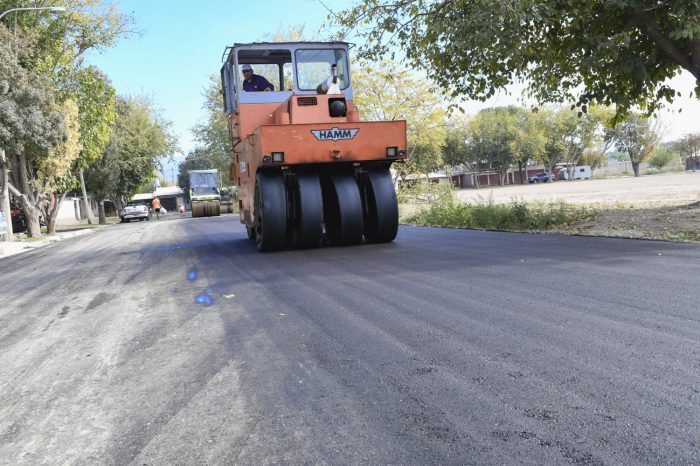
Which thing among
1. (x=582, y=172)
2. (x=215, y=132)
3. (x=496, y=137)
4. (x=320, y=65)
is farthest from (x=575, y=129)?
(x=320, y=65)

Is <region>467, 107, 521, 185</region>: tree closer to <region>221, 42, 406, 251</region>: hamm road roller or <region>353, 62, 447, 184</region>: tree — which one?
<region>353, 62, 447, 184</region>: tree

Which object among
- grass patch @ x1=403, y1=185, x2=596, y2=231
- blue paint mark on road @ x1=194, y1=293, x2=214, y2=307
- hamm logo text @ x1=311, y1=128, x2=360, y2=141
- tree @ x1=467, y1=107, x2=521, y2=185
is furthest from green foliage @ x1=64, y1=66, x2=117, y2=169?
tree @ x1=467, y1=107, x2=521, y2=185

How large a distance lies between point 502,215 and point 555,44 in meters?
3.93

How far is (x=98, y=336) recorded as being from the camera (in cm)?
524

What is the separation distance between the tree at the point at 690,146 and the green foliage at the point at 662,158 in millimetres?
1728

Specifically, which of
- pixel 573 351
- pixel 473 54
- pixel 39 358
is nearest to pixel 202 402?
pixel 39 358

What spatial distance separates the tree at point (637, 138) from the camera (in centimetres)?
7512

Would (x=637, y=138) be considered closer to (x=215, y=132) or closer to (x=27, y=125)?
(x=215, y=132)

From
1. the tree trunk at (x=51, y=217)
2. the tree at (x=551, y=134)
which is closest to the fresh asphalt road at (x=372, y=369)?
the tree trunk at (x=51, y=217)

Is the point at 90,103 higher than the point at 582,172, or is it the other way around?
the point at 90,103

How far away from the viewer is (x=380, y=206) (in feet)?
35.3

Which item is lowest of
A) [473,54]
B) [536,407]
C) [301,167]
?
[536,407]

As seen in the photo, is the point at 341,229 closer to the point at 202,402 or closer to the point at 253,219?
the point at 253,219

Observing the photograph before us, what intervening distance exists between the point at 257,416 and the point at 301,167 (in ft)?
25.1
